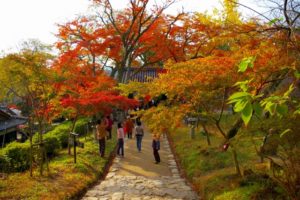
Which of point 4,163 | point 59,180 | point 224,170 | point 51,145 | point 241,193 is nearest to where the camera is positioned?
Answer: point 241,193

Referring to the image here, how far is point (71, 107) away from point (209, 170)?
7.21 metres

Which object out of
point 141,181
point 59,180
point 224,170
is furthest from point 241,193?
point 59,180

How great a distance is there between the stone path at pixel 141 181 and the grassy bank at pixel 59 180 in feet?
1.46

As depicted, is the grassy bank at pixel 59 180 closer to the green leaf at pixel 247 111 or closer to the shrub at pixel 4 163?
the shrub at pixel 4 163

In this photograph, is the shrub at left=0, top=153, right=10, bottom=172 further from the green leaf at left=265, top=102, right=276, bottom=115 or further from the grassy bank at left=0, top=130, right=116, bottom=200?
the green leaf at left=265, top=102, right=276, bottom=115

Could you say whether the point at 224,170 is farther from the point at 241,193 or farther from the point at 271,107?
the point at 271,107

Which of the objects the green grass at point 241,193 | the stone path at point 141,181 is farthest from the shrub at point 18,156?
the green grass at point 241,193

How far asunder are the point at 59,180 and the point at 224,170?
19.4 ft

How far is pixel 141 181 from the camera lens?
12750 millimetres

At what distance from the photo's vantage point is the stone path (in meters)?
11.0

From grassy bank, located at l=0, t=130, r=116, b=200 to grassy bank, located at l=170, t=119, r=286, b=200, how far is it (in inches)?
148

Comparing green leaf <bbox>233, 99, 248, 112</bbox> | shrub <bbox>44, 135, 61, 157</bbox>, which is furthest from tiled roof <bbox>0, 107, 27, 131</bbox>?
green leaf <bbox>233, 99, 248, 112</bbox>

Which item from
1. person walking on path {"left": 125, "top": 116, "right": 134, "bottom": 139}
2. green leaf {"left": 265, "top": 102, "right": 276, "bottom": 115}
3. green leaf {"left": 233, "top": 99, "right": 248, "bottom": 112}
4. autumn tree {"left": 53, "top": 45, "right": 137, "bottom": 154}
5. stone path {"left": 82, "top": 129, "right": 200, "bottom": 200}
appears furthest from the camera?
person walking on path {"left": 125, "top": 116, "right": 134, "bottom": 139}

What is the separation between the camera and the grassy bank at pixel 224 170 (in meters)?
9.41
